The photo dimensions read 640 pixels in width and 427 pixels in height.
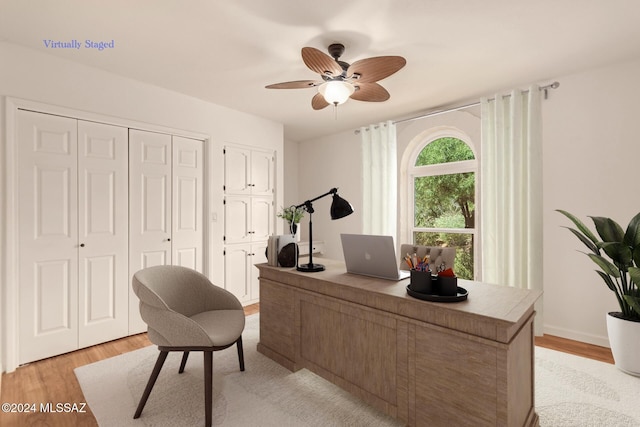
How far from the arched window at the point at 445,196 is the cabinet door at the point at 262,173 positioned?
190 cm

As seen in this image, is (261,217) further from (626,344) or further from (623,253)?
(626,344)

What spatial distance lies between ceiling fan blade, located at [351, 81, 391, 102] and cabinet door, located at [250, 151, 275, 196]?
6.61ft

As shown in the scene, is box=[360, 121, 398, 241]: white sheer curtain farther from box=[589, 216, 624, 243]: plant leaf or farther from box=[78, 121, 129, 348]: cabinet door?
box=[78, 121, 129, 348]: cabinet door

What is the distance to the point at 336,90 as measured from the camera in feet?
7.40

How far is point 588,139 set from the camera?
285 centimetres

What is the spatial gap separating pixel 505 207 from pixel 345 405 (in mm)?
2458

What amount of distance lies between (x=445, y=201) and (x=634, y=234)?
1.91 metres

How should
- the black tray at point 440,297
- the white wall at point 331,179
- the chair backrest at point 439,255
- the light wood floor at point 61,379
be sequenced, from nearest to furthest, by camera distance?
1. the black tray at point 440,297
2. the light wood floor at point 61,379
3. the chair backrest at point 439,255
4. the white wall at point 331,179

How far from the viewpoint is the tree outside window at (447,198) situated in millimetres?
3781

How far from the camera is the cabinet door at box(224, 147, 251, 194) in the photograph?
3.88 metres

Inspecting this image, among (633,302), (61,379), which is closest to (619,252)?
(633,302)

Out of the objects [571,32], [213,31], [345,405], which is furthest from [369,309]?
[571,32]

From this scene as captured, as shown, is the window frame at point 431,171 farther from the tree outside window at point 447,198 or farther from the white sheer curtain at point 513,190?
the white sheer curtain at point 513,190

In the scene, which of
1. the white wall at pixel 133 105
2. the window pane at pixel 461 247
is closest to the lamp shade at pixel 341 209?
the white wall at pixel 133 105
